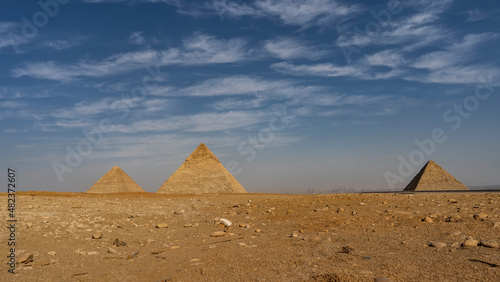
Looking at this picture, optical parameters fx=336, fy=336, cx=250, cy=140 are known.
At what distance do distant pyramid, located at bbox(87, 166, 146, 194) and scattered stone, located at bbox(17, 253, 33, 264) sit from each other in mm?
51441

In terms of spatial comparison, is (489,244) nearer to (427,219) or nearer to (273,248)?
(427,219)

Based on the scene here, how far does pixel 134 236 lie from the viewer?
7.03 meters

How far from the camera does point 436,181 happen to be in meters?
51.5

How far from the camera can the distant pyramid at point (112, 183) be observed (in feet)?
176

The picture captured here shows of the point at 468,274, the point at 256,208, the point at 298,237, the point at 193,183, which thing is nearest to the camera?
the point at 468,274

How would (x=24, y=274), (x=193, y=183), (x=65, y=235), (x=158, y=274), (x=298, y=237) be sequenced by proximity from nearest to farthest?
(x=158, y=274) < (x=24, y=274) < (x=298, y=237) < (x=65, y=235) < (x=193, y=183)

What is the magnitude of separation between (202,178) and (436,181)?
117ft

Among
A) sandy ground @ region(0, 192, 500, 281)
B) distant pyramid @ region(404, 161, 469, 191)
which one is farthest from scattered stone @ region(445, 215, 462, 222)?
distant pyramid @ region(404, 161, 469, 191)

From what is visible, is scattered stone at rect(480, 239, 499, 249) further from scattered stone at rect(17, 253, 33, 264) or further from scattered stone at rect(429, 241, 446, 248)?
scattered stone at rect(17, 253, 33, 264)

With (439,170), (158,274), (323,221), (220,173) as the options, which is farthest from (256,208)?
(439,170)

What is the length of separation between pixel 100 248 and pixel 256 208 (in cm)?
584

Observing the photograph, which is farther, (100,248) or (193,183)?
(193,183)

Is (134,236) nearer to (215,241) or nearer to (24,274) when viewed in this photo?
(215,241)

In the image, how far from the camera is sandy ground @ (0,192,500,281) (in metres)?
3.88
